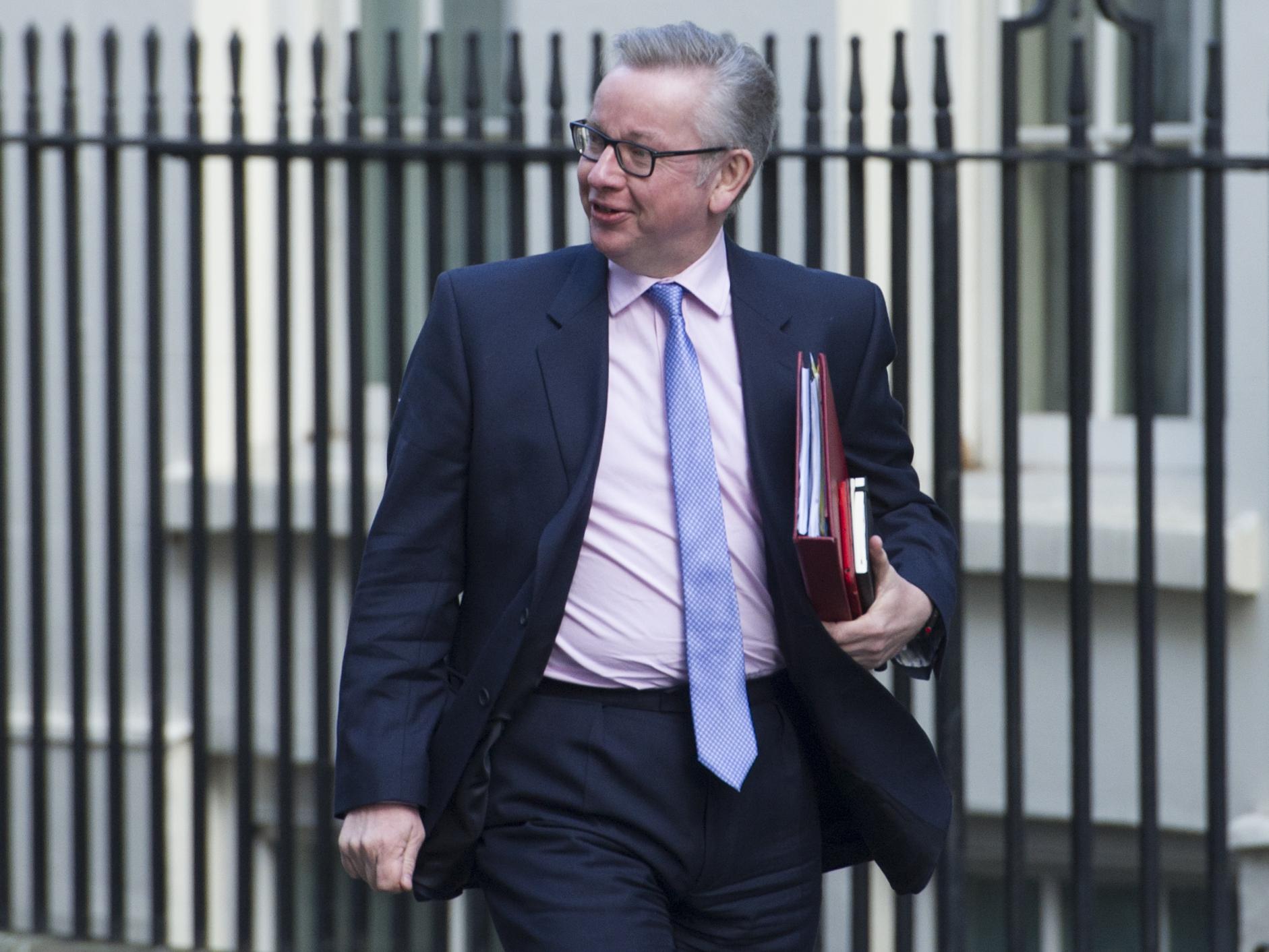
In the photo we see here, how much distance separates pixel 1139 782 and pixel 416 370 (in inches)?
93.9

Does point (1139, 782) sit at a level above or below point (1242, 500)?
below

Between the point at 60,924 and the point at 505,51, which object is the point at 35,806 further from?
the point at 505,51

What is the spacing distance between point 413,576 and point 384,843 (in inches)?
14.0

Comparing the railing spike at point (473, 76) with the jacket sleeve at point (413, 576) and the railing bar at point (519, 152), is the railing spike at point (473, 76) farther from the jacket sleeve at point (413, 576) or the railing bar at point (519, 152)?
the jacket sleeve at point (413, 576)

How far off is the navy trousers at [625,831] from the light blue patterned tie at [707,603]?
6 centimetres

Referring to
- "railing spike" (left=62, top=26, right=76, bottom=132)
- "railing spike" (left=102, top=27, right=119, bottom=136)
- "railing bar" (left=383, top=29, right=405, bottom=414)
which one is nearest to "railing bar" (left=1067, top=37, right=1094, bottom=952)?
"railing bar" (left=383, top=29, right=405, bottom=414)

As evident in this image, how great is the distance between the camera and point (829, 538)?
2229 millimetres

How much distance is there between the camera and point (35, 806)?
4.83 m

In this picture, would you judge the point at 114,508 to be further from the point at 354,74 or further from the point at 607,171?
the point at 607,171

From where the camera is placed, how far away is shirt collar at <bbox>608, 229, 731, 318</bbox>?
2.51 meters

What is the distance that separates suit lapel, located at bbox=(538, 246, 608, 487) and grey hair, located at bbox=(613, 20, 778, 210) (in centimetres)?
23

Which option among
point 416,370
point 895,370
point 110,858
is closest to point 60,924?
point 110,858

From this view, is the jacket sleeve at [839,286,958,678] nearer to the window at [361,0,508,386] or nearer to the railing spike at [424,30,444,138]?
the railing spike at [424,30,444,138]

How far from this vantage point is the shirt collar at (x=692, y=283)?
2508mm
